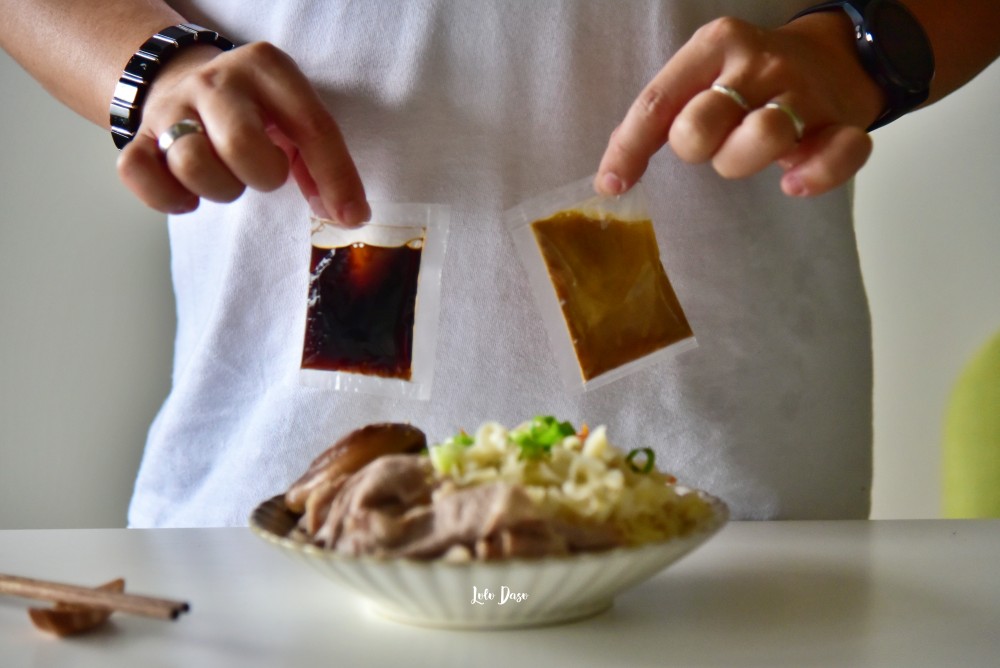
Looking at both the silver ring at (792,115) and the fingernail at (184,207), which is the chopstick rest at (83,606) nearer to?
the fingernail at (184,207)

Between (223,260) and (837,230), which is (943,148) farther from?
(223,260)

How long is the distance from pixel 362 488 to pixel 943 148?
5.69ft

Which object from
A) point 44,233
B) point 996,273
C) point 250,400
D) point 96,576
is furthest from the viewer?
point 996,273

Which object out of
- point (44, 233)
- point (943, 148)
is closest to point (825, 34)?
point (44, 233)

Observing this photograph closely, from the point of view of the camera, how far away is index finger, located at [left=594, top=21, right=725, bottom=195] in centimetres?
79

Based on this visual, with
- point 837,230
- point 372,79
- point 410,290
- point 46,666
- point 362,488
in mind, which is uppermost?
point 372,79

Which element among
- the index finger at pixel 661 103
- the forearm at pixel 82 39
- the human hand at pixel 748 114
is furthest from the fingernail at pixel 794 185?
the forearm at pixel 82 39

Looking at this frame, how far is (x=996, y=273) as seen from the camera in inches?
74.9

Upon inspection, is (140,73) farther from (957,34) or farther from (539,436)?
(957,34)

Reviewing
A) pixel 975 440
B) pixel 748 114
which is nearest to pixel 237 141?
pixel 748 114

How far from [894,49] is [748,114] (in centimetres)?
22

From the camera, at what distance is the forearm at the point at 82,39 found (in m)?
0.98

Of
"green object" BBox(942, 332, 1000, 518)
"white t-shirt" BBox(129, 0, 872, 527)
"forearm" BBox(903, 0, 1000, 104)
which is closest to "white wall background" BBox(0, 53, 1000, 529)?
"white t-shirt" BBox(129, 0, 872, 527)

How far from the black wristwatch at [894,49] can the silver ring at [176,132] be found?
59 cm
